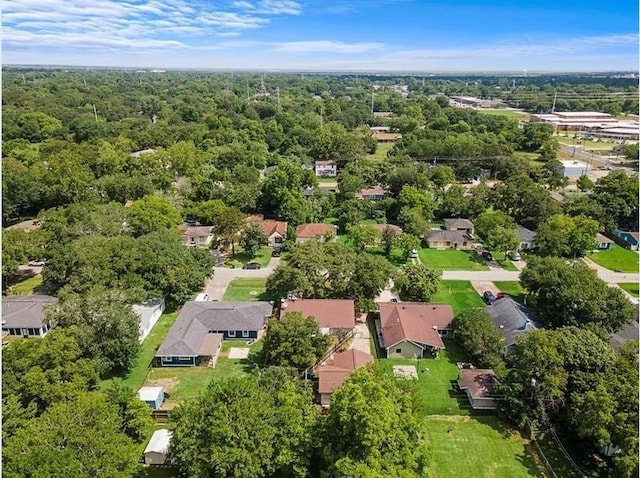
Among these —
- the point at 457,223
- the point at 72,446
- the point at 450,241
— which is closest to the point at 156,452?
the point at 72,446

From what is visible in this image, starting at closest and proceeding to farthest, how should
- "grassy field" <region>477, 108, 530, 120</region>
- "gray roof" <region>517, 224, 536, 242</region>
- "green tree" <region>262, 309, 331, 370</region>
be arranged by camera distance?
"green tree" <region>262, 309, 331, 370</region>, "gray roof" <region>517, 224, 536, 242</region>, "grassy field" <region>477, 108, 530, 120</region>

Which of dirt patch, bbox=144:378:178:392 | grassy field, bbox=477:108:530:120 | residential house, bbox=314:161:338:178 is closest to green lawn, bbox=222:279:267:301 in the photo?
dirt patch, bbox=144:378:178:392

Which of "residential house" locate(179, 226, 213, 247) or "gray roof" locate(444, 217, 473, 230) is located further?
"gray roof" locate(444, 217, 473, 230)

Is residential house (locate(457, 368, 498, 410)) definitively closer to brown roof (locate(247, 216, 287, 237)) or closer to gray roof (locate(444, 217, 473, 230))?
gray roof (locate(444, 217, 473, 230))

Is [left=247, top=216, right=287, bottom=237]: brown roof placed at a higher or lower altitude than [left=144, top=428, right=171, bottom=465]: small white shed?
higher

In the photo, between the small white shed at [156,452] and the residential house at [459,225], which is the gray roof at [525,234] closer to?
the residential house at [459,225]

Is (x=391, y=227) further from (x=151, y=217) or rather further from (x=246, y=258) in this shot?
(x=151, y=217)

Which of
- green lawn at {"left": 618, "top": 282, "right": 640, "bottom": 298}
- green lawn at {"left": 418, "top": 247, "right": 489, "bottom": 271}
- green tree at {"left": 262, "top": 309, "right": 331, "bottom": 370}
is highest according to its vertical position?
green tree at {"left": 262, "top": 309, "right": 331, "bottom": 370}
